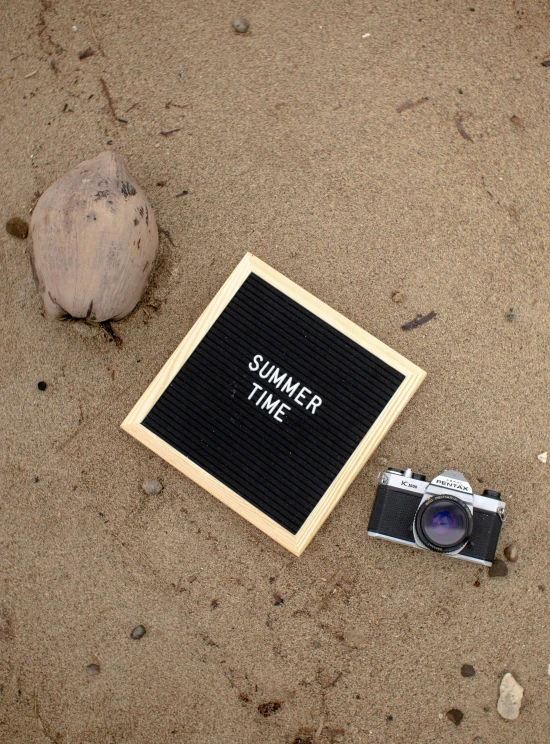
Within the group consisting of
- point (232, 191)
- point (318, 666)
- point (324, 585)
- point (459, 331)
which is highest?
point (232, 191)

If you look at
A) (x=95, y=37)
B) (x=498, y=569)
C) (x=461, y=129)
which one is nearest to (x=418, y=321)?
(x=461, y=129)

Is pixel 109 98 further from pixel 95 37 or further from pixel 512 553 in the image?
pixel 512 553

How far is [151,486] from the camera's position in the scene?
3.58ft

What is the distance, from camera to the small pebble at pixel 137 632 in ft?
3.56

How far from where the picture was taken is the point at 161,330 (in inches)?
43.8

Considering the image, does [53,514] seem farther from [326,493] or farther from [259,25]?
[259,25]

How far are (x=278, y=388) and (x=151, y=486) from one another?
32 cm

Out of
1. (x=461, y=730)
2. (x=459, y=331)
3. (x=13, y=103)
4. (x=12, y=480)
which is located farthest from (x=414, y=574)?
(x=13, y=103)

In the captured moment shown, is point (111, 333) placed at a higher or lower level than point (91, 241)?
lower

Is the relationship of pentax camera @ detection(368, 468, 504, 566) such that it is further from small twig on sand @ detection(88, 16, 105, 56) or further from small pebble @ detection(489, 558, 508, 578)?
small twig on sand @ detection(88, 16, 105, 56)

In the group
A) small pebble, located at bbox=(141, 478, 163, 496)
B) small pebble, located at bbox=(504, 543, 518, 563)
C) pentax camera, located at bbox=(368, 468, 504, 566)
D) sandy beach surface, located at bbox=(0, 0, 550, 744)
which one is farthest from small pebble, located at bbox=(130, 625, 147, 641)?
small pebble, located at bbox=(504, 543, 518, 563)

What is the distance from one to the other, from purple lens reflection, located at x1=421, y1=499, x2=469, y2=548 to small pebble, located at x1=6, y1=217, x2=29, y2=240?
96 centimetres

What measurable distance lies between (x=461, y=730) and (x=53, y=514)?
91 centimetres

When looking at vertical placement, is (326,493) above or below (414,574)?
above
